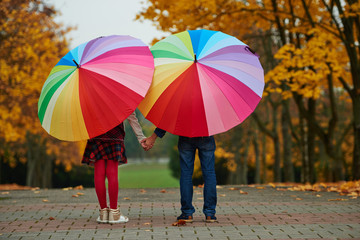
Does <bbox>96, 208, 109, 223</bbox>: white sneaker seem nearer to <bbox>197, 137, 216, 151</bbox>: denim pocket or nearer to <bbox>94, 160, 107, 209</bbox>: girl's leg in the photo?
<bbox>94, 160, 107, 209</bbox>: girl's leg

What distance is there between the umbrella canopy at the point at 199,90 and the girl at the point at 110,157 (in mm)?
531

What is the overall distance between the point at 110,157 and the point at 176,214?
1320 millimetres

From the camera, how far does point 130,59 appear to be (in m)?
5.62

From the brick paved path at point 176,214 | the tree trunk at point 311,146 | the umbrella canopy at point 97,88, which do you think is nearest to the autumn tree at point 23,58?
the tree trunk at point 311,146

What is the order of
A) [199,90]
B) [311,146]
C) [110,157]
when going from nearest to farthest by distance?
[199,90] → [110,157] → [311,146]

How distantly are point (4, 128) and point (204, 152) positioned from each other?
1400 cm

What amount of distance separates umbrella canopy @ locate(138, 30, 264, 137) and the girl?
0.53m

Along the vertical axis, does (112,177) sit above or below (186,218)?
above

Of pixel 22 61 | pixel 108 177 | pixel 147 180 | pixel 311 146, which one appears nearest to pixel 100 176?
pixel 108 177

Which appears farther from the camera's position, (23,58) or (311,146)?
(23,58)

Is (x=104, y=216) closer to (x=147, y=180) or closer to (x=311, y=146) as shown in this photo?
(x=311, y=146)

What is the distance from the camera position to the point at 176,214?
6.70m

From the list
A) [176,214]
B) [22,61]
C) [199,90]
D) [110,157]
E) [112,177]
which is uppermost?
[22,61]

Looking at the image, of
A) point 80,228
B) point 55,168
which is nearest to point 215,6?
point 80,228
